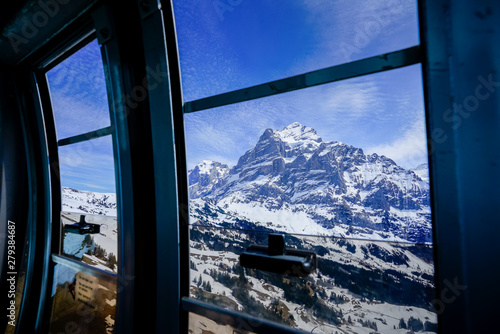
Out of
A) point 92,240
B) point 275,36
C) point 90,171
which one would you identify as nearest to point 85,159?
point 90,171

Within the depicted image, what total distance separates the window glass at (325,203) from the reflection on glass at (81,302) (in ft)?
3.18

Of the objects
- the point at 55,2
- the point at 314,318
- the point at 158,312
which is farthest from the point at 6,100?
the point at 314,318

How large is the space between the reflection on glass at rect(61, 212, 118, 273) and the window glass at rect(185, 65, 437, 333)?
898mm

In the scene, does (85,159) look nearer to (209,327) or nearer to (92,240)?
(92,240)

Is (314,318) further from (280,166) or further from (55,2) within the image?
(55,2)

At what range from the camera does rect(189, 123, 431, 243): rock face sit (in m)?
0.85

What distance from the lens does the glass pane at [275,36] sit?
2.88 ft

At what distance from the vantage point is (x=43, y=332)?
2.12m

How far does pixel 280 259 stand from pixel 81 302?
2.09 metres

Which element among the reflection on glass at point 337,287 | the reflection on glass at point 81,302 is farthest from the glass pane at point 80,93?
the reflection on glass at point 337,287

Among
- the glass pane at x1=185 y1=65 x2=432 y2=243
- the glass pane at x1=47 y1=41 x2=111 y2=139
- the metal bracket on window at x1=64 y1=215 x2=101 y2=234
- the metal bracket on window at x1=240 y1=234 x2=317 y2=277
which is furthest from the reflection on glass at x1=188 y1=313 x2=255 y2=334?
the glass pane at x1=47 y1=41 x2=111 y2=139

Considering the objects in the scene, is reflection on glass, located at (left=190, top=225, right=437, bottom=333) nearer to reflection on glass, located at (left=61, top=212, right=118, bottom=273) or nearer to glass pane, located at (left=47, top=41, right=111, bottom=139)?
reflection on glass, located at (left=61, top=212, right=118, bottom=273)

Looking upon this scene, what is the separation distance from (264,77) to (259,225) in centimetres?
82

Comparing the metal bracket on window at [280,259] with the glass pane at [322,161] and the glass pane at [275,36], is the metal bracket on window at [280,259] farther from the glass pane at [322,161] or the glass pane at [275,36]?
the glass pane at [275,36]
